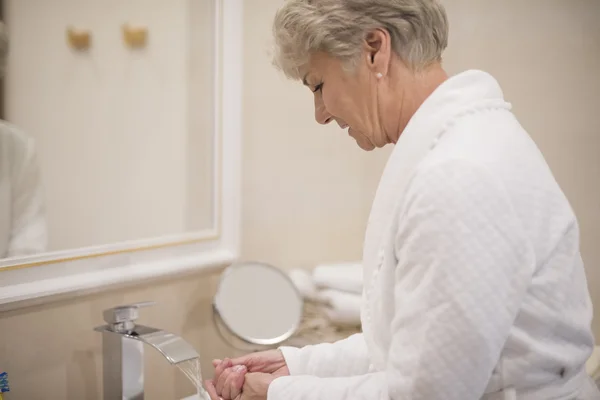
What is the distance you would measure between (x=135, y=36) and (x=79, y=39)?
0.45 ft

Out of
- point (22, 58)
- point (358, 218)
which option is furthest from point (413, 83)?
point (358, 218)

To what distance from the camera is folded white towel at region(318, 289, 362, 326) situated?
1619 mm

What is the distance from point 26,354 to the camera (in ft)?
3.84

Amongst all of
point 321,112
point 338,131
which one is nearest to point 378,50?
point 321,112

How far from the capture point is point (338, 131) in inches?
70.7

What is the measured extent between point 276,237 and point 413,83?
0.86 m

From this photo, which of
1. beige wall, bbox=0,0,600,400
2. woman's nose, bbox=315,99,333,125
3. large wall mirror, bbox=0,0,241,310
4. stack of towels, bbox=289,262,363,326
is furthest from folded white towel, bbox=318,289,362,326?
woman's nose, bbox=315,99,333,125

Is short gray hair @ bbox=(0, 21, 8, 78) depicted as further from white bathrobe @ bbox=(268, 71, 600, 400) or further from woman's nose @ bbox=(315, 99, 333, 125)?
A: white bathrobe @ bbox=(268, 71, 600, 400)

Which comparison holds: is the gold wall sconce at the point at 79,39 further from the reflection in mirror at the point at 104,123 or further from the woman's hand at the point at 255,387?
the woman's hand at the point at 255,387

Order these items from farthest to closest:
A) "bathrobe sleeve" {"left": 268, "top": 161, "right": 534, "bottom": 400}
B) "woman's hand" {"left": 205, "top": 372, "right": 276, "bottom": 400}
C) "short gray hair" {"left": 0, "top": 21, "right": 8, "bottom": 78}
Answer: "short gray hair" {"left": 0, "top": 21, "right": 8, "bottom": 78} < "woman's hand" {"left": 205, "top": 372, "right": 276, "bottom": 400} < "bathrobe sleeve" {"left": 268, "top": 161, "right": 534, "bottom": 400}

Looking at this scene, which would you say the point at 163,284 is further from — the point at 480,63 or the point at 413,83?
the point at 480,63

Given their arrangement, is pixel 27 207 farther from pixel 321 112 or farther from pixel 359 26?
pixel 359 26

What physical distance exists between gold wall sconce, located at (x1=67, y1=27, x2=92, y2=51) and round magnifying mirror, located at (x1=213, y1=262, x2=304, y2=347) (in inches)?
22.6

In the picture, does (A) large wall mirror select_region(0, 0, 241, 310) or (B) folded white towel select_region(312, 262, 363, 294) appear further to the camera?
(B) folded white towel select_region(312, 262, 363, 294)
